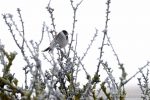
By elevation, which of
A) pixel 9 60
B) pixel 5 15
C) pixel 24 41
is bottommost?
pixel 9 60

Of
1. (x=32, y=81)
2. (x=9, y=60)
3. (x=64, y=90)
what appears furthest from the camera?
(x=64, y=90)

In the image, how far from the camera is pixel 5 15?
2980 mm

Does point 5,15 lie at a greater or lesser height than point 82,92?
greater

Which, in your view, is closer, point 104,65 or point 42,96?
point 42,96

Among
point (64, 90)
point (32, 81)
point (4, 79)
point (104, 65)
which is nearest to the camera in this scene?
point (32, 81)

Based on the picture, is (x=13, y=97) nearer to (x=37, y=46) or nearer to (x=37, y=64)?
(x=37, y=46)

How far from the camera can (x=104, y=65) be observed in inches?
113

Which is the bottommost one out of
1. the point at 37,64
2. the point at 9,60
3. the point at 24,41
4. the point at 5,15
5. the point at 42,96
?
the point at 42,96

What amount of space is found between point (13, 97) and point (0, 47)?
11.7 inches

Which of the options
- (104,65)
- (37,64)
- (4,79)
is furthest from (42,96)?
(104,65)

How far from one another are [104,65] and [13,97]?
0.82 m

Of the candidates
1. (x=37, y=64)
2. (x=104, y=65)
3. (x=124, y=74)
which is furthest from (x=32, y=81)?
(x=104, y=65)

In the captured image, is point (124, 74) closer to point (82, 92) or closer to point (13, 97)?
point (82, 92)

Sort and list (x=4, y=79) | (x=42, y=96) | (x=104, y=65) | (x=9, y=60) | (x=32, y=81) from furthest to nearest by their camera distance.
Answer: (x=104, y=65) → (x=9, y=60) → (x=4, y=79) → (x=32, y=81) → (x=42, y=96)
